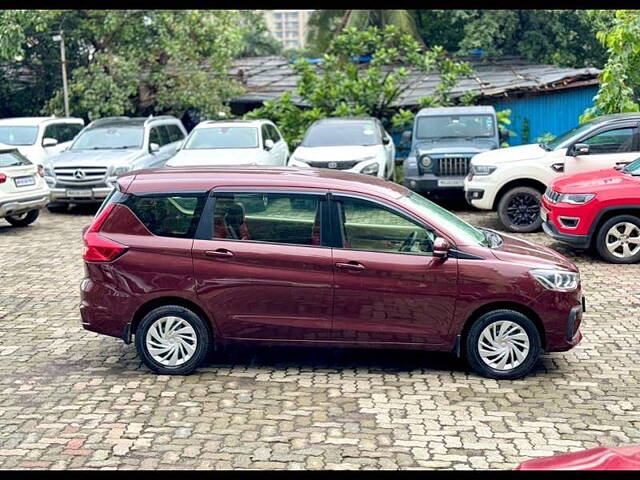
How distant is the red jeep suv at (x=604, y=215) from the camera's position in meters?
11.7

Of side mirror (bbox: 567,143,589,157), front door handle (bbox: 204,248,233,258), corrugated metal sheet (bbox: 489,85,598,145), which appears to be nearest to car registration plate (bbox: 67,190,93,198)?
side mirror (bbox: 567,143,589,157)

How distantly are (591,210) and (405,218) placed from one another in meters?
5.26

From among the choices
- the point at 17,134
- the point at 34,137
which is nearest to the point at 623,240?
the point at 34,137

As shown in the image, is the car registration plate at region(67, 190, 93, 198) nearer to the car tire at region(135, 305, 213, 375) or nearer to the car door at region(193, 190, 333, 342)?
the car tire at region(135, 305, 213, 375)

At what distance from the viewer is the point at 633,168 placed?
12109mm

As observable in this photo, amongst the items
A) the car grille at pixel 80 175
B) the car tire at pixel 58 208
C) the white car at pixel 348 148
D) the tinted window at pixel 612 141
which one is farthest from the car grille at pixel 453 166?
the car tire at pixel 58 208

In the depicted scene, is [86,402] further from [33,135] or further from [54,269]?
[33,135]

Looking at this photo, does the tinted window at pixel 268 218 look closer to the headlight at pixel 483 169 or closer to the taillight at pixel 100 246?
the taillight at pixel 100 246

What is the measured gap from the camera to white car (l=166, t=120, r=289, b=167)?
55.7ft

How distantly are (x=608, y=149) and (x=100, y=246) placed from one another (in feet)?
29.3

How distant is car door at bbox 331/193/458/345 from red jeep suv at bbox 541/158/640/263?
5.17m

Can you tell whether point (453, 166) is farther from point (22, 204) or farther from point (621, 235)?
point (22, 204)

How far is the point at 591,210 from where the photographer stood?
1177cm

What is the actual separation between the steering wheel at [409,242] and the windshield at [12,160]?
32.2 feet
